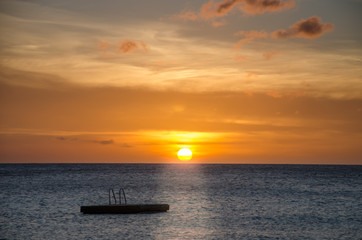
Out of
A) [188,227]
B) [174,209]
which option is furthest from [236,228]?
[174,209]

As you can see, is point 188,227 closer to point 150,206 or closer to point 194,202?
point 150,206

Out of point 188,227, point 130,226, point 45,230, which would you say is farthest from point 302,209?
point 45,230

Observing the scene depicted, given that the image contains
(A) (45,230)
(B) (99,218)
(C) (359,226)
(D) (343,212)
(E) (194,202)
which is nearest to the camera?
(A) (45,230)

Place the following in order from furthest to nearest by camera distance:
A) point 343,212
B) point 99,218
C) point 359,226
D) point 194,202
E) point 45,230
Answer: point 194,202
point 343,212
point 99,218
point 359,226
point 45,230

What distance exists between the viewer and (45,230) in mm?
39188

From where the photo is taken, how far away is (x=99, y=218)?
4566cm

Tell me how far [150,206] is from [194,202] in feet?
47.6

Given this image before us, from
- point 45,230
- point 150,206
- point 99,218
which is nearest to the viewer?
point 45,230

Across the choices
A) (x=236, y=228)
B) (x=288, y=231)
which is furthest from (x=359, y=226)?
(x=236, y=228)

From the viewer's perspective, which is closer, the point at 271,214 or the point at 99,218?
the point at 99,218

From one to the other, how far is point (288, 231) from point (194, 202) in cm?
2503

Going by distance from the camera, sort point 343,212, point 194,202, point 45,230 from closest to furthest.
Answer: point 45,230
point 343,212
point 194,202

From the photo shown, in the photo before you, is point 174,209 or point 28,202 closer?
point 174,209

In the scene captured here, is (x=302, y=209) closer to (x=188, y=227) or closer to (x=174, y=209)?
(x=174, y=209)
